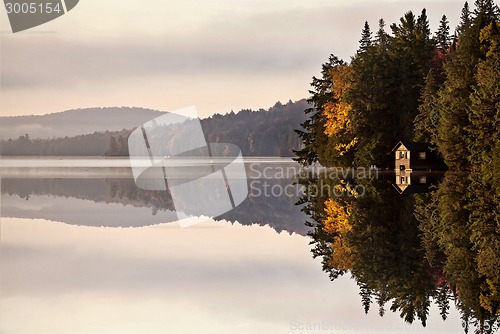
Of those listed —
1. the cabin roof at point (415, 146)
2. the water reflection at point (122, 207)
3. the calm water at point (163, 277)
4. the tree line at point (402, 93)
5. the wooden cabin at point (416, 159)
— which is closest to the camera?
the calm water at point (163, 277)

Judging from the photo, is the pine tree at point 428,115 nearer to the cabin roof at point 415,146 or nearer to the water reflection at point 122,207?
the cabin roof at point 415,146

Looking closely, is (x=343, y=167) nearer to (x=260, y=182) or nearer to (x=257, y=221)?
(x=260, y=182)

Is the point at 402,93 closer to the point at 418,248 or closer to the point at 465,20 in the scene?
the point at 465,20

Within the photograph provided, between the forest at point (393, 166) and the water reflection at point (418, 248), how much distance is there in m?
0.05

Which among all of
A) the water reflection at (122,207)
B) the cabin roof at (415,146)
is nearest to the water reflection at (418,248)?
the water reflection at (122,207)

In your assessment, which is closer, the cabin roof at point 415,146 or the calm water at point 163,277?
the calm water at point 163,277

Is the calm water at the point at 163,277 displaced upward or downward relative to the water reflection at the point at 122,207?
upward

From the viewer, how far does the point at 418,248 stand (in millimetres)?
27094

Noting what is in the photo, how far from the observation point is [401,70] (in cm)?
6688

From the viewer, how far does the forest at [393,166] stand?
70.9 feet

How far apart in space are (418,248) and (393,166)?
1658 inches

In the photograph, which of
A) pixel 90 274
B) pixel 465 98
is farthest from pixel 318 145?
pixel 90 274

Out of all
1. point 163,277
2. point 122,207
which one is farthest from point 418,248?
point 122,207

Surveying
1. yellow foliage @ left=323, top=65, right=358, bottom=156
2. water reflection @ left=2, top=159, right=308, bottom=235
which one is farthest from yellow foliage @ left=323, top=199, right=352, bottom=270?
yellow foliage @ left=323, top=65, right=358, bottom=156
